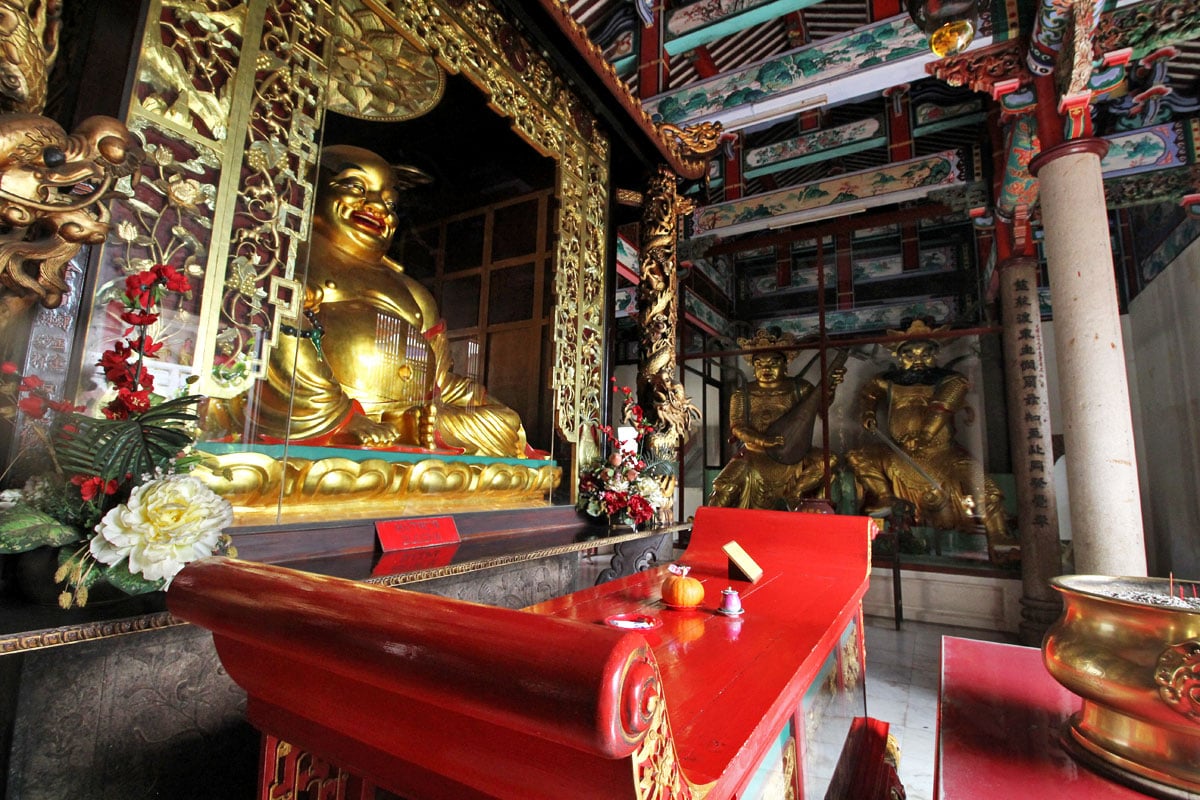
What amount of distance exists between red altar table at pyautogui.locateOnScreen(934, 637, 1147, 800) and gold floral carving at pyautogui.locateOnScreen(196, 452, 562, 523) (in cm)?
176

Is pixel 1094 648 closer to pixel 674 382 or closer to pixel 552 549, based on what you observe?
pixel 552 549

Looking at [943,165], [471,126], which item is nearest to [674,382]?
[471,126]

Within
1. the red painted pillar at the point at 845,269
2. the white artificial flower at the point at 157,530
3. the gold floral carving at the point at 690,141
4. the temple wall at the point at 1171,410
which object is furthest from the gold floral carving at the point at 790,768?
the temple wall at the point at 1171,410

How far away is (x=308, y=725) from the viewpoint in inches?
26.7

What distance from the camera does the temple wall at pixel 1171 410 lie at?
4.78 meters

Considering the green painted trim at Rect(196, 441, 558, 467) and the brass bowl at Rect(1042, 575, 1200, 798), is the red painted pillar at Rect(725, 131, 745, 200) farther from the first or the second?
the brass bowl at Rect(1042, 575, 1200, 798)

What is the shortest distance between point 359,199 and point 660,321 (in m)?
1.80

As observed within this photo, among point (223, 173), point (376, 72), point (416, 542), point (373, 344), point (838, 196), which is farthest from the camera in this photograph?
point (838, 196)

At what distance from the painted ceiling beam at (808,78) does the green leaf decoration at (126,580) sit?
4.35 metres

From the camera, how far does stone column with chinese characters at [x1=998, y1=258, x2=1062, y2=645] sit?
13.8 ft

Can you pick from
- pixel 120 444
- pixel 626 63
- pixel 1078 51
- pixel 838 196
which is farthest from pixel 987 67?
pixel 120 444

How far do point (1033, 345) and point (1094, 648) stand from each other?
191 inches

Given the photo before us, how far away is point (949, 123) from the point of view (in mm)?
5062

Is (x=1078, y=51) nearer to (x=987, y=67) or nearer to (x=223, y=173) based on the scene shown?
Answer: (x=987, y=67)
